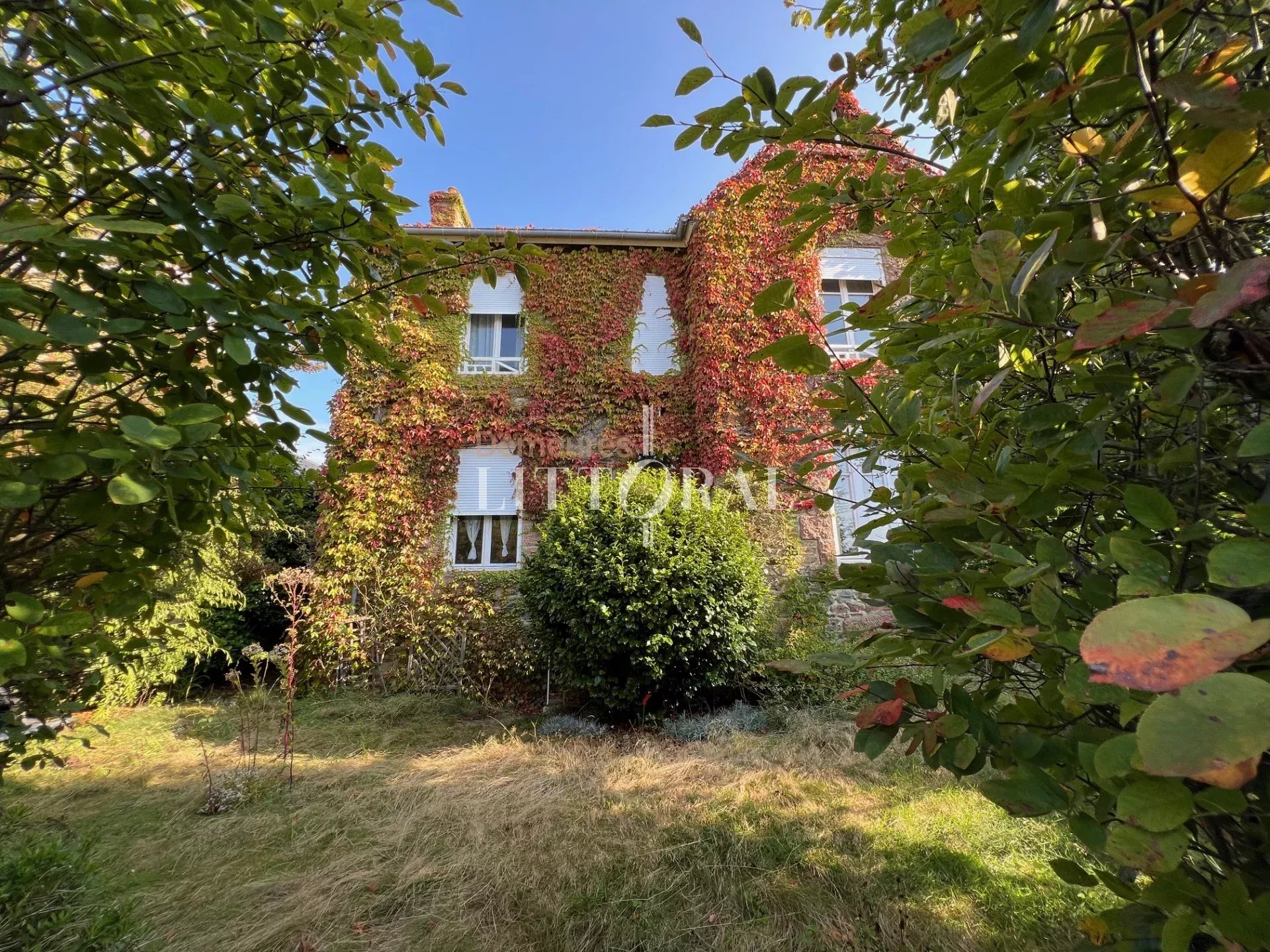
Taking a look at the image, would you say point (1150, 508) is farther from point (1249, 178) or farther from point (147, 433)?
point (147, 433)

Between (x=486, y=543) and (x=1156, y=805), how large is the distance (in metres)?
7.91

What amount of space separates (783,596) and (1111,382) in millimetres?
6397

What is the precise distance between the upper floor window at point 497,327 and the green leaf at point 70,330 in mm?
7725

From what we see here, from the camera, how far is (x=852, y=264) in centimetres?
868

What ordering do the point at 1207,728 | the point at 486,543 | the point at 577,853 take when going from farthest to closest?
the point at 486,543, the point at 577,853, the point at 1207,728

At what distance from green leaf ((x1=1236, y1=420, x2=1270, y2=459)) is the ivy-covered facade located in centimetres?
651

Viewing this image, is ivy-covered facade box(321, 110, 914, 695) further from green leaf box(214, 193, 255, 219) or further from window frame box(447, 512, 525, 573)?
green leaf box(214, 193, 255, 219)

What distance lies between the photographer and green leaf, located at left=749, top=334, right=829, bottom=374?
87 centimetres

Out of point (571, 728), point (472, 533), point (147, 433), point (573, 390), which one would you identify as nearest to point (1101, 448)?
point (147, 433)

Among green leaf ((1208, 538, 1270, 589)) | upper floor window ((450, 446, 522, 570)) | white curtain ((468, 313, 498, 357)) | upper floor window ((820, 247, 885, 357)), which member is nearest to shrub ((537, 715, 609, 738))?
upper floor window ((450, 446, 522, 570))

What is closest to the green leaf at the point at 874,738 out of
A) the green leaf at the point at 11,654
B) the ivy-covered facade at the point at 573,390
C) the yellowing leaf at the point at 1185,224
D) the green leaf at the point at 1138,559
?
the green leaf at the point at 1138,559

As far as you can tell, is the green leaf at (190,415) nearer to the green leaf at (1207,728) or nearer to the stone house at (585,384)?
the green leaf at (1207,728)

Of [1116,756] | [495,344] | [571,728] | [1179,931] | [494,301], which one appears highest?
[494,301]

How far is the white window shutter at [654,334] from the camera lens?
8.47 meters
